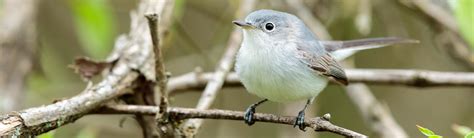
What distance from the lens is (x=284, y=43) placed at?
3.20 meters

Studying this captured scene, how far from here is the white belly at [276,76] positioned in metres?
2.89

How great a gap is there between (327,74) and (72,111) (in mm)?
1164

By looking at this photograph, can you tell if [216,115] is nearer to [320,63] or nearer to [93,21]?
[320,63]

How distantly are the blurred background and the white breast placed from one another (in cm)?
80

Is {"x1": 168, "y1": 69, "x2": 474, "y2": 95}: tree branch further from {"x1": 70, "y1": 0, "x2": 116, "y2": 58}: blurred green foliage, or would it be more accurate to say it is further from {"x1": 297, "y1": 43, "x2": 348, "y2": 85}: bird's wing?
{"x1": 70, "y1": 0, "x2": 116, "y2": 58}: blurred green foliage

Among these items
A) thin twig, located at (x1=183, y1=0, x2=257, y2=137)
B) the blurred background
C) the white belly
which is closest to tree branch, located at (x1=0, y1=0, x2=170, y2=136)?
thin twig, located at (x1=183, y1=0, x2=257, y2=137)

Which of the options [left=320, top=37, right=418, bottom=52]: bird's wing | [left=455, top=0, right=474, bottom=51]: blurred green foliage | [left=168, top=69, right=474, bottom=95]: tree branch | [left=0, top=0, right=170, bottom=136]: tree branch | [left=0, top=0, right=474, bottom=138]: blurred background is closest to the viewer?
[left=0, top=0, right=170, bottom=136]: tree branch

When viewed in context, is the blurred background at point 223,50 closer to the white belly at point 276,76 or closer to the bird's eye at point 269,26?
the bird's eye at point 269,26

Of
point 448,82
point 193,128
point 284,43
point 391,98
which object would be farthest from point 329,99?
point 193,128

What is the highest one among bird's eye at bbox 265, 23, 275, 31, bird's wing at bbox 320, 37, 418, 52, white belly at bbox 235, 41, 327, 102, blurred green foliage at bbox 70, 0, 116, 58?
blurred green foliage at bbox 70, 0, 116, 58

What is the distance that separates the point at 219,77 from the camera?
3.15m

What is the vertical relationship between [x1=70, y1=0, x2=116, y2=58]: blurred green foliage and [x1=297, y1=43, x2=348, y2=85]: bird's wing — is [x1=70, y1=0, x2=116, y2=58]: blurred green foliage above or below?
above

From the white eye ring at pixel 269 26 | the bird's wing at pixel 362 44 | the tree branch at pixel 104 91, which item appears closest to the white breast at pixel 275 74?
the white eye ring at pixel 269 26

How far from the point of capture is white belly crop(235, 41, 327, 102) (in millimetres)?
2889
